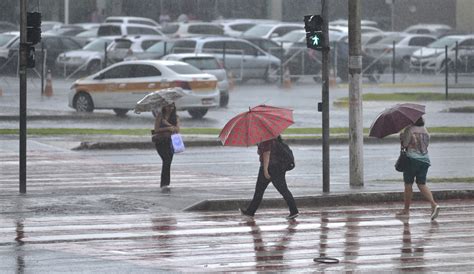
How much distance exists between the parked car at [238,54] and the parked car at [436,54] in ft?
26.6

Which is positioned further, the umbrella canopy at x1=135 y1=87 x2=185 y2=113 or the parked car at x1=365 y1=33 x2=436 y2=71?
the parked car at x1=365 y1=33 x2=436 y2=71

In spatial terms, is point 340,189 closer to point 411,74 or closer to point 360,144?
point 360,144

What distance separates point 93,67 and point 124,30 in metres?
8.98

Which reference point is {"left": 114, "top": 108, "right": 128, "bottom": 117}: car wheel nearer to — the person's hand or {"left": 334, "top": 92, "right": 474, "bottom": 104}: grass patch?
{"left": 334, "top": 92, "right": 474, "bottom": 104}: grass patch

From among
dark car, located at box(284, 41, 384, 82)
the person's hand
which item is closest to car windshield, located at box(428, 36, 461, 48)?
dark car, located at box(284, 41, 384, 82)

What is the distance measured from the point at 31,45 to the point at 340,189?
5346 mm

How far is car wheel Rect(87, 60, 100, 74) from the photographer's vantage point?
49.9 meters

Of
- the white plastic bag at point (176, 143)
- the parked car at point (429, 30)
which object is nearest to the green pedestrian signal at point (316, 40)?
the white plastic bag at point (176, 143)

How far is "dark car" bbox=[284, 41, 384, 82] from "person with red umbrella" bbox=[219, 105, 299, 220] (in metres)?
33.2

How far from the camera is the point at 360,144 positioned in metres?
20.5

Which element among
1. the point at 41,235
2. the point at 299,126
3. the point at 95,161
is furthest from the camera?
the point at 299,126

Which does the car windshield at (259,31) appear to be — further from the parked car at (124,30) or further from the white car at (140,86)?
the white car at (140,86)

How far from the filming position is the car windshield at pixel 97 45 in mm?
51219

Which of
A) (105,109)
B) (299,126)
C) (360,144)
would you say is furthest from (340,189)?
(105,109)
